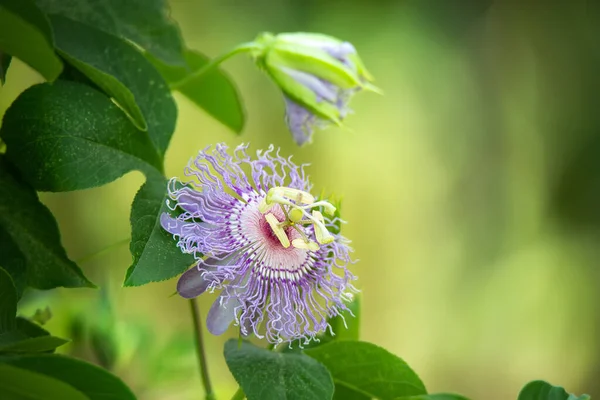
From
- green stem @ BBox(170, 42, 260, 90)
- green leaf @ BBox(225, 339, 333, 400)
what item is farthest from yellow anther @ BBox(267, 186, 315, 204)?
green stem @ BBox(170, 42, 260, 90)

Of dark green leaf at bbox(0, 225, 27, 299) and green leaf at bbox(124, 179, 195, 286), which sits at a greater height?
green leaf at bbox(124, 179, 195, 286)

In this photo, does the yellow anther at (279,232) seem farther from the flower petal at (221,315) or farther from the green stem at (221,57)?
the green stem at (221,57)

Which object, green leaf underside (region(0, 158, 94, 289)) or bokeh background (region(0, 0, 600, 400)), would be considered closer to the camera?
green leaf underside (region(0, 158, 94, 289))

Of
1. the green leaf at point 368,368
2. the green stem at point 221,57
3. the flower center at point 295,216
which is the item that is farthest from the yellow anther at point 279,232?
the green stem at point 221,57

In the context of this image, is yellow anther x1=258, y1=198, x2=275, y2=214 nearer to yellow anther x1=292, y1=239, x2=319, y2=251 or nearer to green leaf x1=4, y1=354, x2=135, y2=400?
yellow anther x1=292, y1=239, x2=319, y2=251

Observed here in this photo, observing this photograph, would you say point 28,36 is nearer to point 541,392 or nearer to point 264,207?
point 264,207
